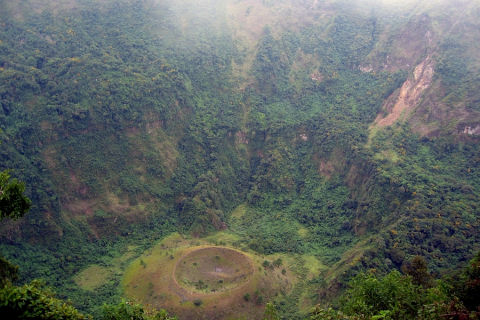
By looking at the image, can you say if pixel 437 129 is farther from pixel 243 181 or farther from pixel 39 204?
pixel 39 204

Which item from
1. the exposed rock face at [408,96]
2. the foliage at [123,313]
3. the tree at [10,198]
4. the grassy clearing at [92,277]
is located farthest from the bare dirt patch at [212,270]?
the exposed rock face at [408,96]

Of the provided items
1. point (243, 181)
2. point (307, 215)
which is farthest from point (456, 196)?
point (243, 181)

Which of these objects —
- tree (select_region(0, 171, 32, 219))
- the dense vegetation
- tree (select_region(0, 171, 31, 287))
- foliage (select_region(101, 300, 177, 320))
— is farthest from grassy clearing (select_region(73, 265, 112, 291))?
tree (select_region(0, 171, 32, 219))

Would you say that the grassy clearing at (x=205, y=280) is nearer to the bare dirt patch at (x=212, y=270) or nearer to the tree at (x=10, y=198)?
the bare dirt patch at (x=212, y=270)

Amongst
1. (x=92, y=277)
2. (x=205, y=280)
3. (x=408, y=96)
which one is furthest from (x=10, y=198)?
(x=408, y=96)

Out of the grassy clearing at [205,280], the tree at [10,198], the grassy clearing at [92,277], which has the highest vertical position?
the tree at [10,198]

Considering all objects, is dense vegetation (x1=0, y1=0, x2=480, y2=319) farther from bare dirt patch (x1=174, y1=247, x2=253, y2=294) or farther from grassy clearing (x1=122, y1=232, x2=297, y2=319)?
bare dirt patch (x1=174, y1=247, x2=253, y2=294)
